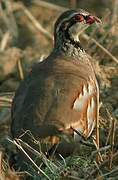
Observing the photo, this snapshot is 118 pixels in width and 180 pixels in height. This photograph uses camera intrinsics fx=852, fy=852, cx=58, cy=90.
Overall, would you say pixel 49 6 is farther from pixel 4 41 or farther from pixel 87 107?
pixel 87 107

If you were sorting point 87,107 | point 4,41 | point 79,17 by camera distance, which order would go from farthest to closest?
point 4,41 < point 79,17 < point 87,107

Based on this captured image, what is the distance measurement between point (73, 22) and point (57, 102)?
0.95 metres

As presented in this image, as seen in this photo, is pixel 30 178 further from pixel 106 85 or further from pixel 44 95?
pixel 106 85

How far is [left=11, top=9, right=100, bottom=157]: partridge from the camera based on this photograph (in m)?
5.96

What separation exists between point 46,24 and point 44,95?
14.4ft

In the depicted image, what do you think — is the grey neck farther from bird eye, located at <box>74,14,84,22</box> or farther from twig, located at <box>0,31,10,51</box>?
twig, located at <box>0,31,10,51</box>

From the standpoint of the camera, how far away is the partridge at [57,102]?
5957 mm

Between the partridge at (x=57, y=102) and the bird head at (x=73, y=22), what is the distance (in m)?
0.01

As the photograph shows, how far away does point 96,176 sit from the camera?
214 inches

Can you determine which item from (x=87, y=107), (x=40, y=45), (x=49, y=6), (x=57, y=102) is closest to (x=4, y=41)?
(x=40, y=45)

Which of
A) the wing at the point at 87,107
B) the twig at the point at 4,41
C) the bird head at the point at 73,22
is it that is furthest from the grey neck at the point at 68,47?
the twig at the point at 4,41

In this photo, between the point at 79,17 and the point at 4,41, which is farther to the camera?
the point at 4,41

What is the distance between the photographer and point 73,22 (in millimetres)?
6750

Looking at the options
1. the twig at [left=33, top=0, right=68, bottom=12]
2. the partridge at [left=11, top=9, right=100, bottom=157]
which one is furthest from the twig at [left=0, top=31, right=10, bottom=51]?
the partridge at [left=11, top=9, right=100, bottom=157]
